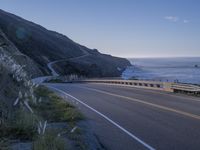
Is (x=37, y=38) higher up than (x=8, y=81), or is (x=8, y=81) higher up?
(x=37, y=38)

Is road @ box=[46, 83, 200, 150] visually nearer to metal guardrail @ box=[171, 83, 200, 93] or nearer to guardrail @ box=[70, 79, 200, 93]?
metal guardrail @ box=[171, 83, 200, 93]

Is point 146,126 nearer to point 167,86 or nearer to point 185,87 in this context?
point 185,87

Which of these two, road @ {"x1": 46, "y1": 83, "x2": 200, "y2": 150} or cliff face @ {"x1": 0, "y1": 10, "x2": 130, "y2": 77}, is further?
cliff face @ {"x1": 0, "y1": 10, "x2": 130, "y2": 77}

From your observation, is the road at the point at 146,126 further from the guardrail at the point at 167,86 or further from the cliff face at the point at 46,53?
the cliff face at the point at 46,53

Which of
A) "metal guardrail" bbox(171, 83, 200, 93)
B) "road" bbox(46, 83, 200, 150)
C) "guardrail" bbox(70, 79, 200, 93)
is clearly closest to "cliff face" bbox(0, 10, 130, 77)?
"guardrail" bbox(70, 79, 200, 93)

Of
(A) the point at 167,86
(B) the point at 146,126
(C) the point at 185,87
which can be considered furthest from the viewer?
(A) the point at 167,86

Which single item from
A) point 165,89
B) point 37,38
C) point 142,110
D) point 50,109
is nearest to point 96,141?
point 50,109

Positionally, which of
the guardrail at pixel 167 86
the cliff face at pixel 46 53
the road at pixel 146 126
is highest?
the cliff face at pixel 46 53

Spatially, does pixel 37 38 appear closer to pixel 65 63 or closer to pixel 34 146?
pixel 65 63

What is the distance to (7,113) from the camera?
960 centimetres

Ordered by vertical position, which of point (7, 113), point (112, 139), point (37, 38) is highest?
point (37, 38)

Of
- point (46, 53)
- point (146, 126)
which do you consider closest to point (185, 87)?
point (146, 126)

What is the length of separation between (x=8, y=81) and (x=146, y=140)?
4442 millimetres

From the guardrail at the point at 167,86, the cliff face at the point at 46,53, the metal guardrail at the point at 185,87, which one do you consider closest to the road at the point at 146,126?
the metal guardrail at the point at 185,87
